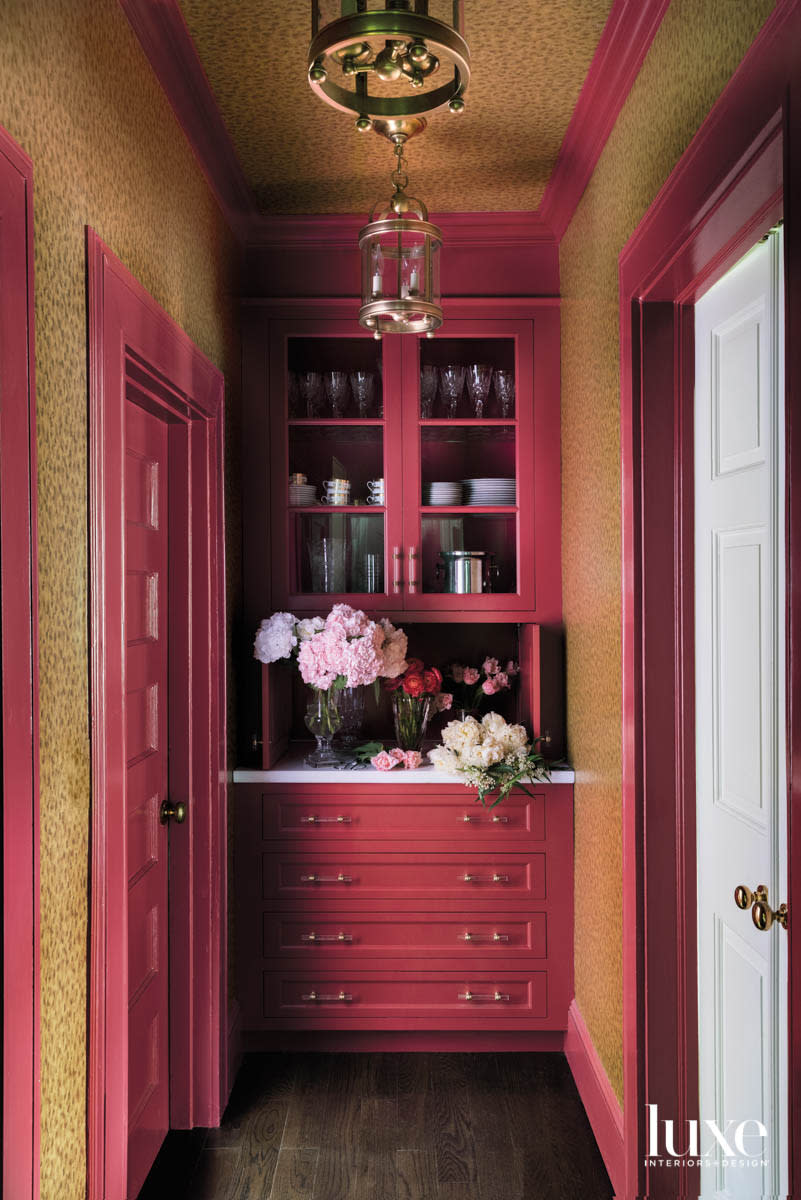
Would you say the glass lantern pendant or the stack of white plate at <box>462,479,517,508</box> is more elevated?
the glass lantern pendant

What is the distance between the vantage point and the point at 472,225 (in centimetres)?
316

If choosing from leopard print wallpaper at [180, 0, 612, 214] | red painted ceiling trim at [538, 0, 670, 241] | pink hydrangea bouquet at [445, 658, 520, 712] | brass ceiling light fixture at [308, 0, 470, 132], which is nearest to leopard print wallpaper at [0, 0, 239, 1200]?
leopard print wallpaper at [180, 0, 612, 214]

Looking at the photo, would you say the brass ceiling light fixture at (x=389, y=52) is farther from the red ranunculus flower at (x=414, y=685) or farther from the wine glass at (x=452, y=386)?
the red ranunculus flower at (x=414, y=685)

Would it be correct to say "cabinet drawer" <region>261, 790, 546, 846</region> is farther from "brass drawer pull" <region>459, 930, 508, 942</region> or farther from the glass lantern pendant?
the glass lantern pendant

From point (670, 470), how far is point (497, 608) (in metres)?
1.17

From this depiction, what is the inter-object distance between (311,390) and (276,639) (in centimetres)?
95

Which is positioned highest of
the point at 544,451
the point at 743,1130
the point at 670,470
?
the point at 544,451

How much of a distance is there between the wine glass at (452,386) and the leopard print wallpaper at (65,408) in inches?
58.2

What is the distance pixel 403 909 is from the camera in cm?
299

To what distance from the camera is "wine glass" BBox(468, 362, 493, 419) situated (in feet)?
10.4

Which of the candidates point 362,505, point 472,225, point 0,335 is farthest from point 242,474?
point 0,335

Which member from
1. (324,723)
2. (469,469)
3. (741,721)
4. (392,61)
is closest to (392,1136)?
(324,723)

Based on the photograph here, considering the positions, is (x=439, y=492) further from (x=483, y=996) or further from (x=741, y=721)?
(x=483, y=996)

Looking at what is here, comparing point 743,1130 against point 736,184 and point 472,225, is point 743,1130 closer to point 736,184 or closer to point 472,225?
point 736,184
